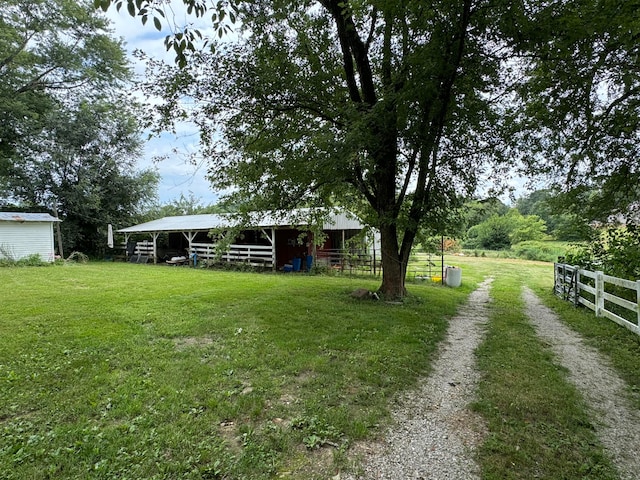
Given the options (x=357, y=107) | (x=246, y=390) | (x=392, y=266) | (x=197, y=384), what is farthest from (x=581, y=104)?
(x=197, y=384)

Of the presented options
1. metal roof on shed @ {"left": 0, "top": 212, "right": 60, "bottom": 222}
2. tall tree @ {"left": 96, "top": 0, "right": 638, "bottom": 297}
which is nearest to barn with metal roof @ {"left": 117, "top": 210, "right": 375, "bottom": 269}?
metal roof on shed @ {"left": 0, "top": 212, "right": 60, "bottom": 222}

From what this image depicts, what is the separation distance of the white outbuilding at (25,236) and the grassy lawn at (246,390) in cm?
1360

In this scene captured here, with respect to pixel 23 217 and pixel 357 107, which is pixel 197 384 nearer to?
pixel 357 107

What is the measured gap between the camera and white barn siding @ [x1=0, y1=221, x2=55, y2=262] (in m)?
17.7

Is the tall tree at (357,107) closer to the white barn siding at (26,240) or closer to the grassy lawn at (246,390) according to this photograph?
the grassy lawn at (246,390)

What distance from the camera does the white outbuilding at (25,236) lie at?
17641mm

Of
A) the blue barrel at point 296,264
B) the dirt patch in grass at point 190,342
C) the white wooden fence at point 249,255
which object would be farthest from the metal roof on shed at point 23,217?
the dirt patch in grass at point 190,342

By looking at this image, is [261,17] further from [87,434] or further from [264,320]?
[87,434]

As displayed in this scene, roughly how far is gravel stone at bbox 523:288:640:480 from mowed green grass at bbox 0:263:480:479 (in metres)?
1.73

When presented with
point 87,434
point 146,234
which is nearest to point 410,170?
point 87,434

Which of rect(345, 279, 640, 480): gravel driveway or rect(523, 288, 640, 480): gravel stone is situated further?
rect(523, 288, 640, 480): gravel stone

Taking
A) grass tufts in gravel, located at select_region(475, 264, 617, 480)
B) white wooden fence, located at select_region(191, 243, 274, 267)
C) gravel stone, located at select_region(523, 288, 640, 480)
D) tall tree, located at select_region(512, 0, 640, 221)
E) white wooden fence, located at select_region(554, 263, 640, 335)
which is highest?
tall tree, located at select_region(512, 0, 640, 221)

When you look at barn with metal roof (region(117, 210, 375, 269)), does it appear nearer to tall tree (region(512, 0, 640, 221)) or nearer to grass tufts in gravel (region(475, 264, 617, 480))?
tall tree (region(512, 0, 640, 221))

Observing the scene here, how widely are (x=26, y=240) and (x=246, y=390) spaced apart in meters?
20.8
